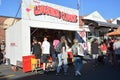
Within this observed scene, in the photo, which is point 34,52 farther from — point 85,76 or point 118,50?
point 118,50

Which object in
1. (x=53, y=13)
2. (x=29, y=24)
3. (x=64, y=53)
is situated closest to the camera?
(x=64, y=53)

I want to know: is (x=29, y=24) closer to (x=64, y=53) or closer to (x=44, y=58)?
(x=44, y=58)

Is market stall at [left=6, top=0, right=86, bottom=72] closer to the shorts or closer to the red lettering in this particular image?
the red lettering

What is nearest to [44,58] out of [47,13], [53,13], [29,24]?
[29,24]

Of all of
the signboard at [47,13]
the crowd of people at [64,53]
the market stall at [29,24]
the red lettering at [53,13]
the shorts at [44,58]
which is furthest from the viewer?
the red lettering at [53,13]

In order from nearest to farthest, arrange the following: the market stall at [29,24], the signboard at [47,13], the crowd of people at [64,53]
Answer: the crowd of people at [64,53], the market stall at [29,24], the signboard at [47,13]

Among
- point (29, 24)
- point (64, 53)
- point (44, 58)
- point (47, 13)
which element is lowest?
point (44, 58)

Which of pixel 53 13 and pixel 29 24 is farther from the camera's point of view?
pixel 53 13

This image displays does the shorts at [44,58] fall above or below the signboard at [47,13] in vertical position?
below

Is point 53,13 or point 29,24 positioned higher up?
point 53,13

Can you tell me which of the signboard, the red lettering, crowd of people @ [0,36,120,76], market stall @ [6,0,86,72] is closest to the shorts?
crowd of people @ [0,36,120,76]

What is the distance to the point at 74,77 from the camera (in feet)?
32.3

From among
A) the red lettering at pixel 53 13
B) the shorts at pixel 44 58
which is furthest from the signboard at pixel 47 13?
the shorts at pixel 44 58

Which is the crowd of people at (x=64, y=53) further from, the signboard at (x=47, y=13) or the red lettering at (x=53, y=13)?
the red lettering at (x=53, y=13)
